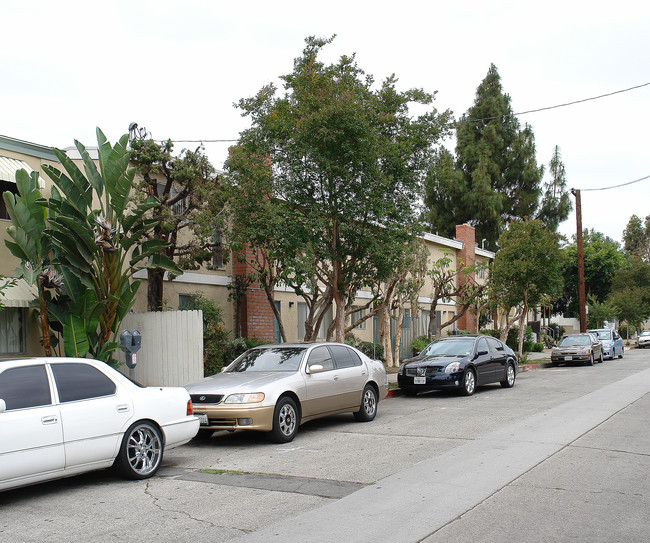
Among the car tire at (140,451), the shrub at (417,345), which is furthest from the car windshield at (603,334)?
the car tire at (140,451)

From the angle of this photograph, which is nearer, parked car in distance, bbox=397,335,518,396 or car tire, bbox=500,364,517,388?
parked car in distance, bbox=397,335,518,396

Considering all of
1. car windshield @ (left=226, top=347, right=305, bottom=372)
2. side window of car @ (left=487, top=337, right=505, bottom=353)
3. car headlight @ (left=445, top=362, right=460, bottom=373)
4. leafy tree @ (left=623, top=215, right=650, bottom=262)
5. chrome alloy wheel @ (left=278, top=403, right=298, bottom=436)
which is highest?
leafy tree @ (left=623, top=215, right=650, bottom=262)

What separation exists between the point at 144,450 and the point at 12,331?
286 inches

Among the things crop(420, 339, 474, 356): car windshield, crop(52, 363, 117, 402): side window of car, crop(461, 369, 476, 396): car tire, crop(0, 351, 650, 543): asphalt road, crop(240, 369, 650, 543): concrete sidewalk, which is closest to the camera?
crop(240, 369, 650, 543): concrete sidewalk

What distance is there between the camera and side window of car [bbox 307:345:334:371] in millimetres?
11327

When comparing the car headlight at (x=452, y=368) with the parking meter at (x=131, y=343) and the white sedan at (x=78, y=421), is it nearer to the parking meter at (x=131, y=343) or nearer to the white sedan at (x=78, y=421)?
the parking meter at (x=131, y=343)

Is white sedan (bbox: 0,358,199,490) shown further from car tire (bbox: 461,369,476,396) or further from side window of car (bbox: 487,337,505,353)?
side window of car (bbox: 487,337,505,353)

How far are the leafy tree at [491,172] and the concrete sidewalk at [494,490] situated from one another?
43.4m

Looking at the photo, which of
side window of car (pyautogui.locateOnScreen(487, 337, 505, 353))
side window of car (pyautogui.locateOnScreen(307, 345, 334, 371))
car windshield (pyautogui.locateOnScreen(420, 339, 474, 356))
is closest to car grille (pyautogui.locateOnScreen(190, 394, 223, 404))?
side window of car (pyautogui.locateOnScreen(307, 345, 334, 371))

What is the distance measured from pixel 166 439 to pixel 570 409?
8.79m

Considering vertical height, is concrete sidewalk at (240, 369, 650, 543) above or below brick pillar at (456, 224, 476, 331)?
below

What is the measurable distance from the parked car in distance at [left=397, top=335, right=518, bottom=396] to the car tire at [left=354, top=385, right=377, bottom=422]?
409cm

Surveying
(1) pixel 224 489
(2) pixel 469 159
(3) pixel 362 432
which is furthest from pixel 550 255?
(2) pixel 469 159

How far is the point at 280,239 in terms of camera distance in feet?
50.2
